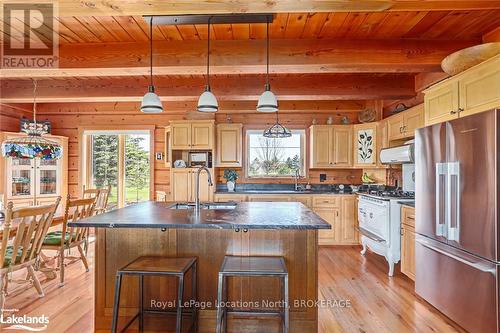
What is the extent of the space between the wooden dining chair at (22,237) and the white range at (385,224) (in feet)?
12.1

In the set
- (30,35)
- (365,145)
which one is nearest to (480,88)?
(365,145)

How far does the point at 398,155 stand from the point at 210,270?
2.98 metres

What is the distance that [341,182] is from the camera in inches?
221

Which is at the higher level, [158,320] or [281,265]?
[281,265]

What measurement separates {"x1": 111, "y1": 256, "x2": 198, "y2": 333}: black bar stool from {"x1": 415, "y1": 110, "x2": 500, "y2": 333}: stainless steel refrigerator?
205 cm

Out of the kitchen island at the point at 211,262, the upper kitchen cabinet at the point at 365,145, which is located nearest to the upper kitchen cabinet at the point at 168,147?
the kitchen island at the point at 211,262

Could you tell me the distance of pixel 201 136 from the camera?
5.22 metres

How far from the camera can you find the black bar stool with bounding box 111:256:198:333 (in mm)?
1910

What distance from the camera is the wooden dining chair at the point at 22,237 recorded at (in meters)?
2.40

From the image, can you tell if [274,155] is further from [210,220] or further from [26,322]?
[26,322]

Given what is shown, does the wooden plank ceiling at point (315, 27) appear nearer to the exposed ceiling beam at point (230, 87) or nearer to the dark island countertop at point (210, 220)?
the exposed ceiling beam at point (230, 87)

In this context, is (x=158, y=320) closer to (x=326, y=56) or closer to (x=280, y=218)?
(x=280, y=218)

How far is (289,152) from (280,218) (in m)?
3.62

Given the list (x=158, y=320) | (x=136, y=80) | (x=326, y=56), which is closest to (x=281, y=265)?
(x=158, y=320)
